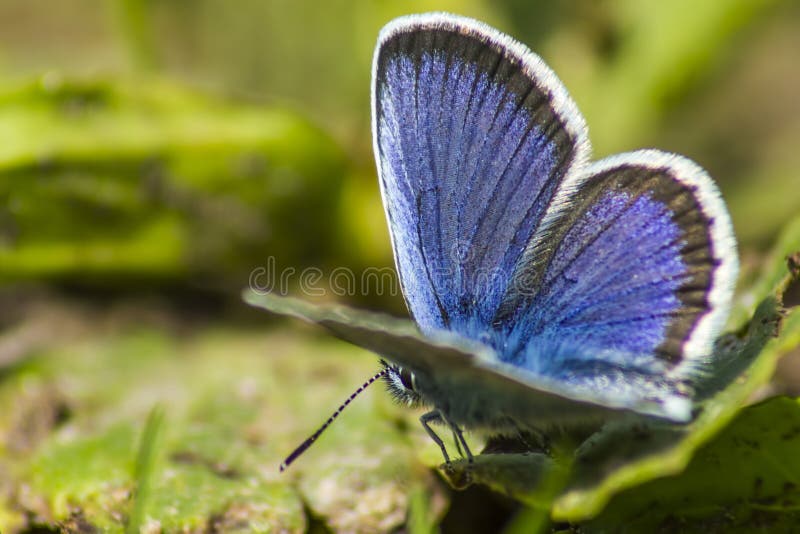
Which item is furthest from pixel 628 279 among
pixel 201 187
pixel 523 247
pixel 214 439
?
pixel 201 187

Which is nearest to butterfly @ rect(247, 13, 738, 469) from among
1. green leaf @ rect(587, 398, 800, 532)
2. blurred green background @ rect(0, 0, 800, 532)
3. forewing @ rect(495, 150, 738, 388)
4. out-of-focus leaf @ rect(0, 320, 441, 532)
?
forewing @ rect(495, 150, 738, 388)

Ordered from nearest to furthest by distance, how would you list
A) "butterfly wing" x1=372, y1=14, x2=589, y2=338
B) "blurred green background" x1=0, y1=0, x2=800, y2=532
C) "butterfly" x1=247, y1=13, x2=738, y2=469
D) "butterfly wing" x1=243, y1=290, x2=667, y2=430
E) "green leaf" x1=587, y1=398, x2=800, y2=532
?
"butterfly wing" x1=243, y1=290, x2=667, y2=430, "butterfly" x1=247, y1=13, x2=738, y2=469, "green leaf" x1=587, y1=398, x2=800, y2=532, "butterfly wing" x1=372, y1=14, x2=589, y2=338, "blurred green background" x1=0, y1=0, x2=800, y2=532

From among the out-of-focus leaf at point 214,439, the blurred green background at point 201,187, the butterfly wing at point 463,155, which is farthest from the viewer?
the blurred green background at point 201,187

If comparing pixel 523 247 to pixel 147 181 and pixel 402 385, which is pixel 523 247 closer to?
pixel 402 385

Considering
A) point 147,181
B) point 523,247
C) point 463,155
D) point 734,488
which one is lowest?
point 147,181

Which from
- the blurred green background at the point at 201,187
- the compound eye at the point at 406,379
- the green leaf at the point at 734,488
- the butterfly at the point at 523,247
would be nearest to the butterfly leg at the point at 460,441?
the butterfly at the point at 523,247

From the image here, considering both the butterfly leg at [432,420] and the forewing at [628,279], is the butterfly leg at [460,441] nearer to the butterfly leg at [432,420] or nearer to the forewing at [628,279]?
the butterfly leg at [432,420]

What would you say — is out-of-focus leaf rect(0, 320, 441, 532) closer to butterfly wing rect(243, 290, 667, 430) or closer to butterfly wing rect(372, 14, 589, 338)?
butterfly wing rect(243, 290, 667, 430)
